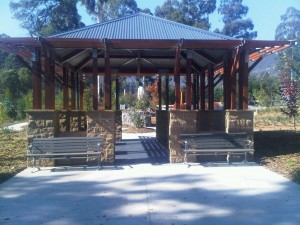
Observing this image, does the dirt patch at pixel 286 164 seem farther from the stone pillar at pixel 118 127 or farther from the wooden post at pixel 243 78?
the stone pillar at pixel 118 127

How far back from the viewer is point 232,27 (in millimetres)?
53250

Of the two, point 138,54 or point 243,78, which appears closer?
point 243,78

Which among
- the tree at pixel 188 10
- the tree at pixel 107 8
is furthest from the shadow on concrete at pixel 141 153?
the tree at pixel 188 10

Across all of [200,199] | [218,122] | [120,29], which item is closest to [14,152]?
[120,29]

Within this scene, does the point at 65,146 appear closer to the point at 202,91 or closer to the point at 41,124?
the point at 41,124

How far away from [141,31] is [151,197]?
636 centimetres

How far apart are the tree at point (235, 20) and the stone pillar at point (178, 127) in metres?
45.1

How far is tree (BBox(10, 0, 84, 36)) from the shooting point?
45125 millimetres

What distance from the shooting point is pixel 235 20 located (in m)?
54.0

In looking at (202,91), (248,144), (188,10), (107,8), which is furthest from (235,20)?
(248,144)

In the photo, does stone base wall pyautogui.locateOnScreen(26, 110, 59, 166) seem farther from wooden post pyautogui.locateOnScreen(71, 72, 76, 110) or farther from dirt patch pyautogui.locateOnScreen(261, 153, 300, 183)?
wooden post pyautogui.locateOnScreen(71, 72, 76, 110)

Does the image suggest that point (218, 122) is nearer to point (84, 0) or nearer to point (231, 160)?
point (231, 160)

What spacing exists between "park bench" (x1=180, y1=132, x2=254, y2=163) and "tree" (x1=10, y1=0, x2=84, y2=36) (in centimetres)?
3662

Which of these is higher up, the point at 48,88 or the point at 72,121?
the point at 48,88
